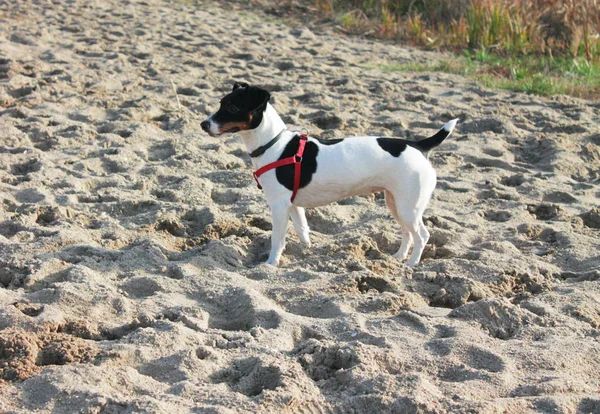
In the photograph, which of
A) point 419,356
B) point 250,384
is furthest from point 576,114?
point 250,384

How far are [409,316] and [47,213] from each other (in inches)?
109

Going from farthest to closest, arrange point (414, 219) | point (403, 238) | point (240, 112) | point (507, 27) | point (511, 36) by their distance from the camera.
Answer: point (507, 27)
point (511, 36)
point (403, 238)
point (414, 219)
point (240, 112)

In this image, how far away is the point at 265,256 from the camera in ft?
16.5

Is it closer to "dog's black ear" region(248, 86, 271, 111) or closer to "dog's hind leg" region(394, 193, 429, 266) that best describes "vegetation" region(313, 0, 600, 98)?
"dog's hind leg" region(394, 193, 429, 266)

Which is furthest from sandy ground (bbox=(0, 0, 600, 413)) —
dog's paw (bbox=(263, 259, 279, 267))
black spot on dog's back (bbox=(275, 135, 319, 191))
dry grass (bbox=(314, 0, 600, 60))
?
dry grass (bbox=(314, 0, 600, 60))

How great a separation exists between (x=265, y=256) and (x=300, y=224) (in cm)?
34

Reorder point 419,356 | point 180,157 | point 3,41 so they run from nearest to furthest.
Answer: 1. point 419,356
2. point 180,157
3. point 3,41

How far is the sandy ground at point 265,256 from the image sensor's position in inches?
129

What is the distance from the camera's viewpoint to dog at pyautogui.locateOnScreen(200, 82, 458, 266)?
15.8ft

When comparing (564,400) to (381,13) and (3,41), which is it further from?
(381,13)

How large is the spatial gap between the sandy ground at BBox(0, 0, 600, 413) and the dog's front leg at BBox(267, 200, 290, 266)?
97 millimetres

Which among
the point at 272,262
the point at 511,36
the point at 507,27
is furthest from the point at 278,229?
the point at 507,27

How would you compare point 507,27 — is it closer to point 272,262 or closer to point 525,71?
point 525,71

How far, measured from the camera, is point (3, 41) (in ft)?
32.8
